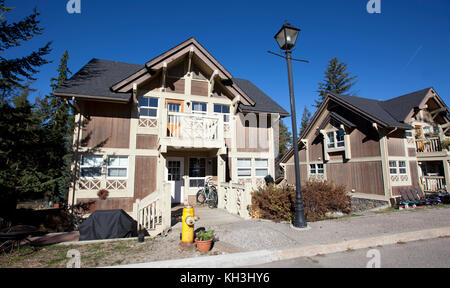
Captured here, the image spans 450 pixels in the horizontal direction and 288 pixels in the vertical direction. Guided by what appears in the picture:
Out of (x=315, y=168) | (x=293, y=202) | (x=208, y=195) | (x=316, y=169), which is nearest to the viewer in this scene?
(x=293, y=202)

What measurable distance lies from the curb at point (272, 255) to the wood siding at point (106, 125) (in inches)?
333

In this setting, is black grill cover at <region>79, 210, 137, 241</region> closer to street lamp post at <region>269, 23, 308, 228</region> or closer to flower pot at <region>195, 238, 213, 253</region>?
flower pot at <region>195, 238, 213, 253</region>

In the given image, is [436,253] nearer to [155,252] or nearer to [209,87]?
[155,252]

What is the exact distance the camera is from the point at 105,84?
11977 mm

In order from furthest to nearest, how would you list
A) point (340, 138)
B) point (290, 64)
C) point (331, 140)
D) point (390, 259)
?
point (331, 140) → point (340, 138) → point (290, 64) → point (390, 259)

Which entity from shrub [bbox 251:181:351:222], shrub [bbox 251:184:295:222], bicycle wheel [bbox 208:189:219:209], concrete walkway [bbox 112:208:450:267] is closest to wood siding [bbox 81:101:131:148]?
bicycle wheel [bbox 208:189:219:209]

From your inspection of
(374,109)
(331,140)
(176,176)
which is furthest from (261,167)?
(374,109)

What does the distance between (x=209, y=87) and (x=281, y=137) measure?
3253 cm

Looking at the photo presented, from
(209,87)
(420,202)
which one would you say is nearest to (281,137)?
(420,202)

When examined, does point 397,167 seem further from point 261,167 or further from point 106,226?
point 106,226

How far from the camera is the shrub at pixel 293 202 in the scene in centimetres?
871

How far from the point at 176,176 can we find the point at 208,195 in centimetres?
241

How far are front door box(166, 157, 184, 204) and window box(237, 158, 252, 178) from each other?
353cm

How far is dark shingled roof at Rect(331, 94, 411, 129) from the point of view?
15.4 m
